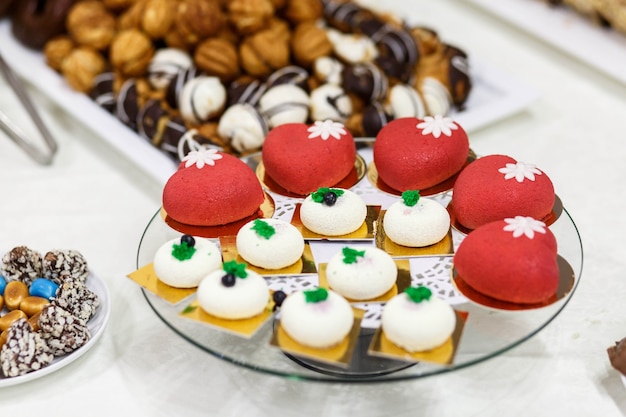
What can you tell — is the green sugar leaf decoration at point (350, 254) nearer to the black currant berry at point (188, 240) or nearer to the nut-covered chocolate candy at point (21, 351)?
the black currant berry at point (188, 240)

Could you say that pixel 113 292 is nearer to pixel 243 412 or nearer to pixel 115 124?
pixel 243 412

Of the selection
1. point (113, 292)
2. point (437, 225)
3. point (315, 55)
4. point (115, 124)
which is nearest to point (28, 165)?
point (115, 124)

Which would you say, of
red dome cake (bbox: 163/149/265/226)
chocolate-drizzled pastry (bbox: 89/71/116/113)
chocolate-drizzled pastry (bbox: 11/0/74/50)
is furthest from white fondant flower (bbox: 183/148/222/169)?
chocolate-drizzled pastry (bbox: 11/0/74/50)

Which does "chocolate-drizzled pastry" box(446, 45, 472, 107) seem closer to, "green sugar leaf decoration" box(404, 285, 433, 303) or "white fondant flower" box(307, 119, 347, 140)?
"white fondant flower" box(307, 119, 347, 140)

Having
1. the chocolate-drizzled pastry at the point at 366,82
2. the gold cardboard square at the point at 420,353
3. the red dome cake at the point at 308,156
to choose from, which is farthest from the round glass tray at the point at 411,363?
the chocolate-drizzled pastry at the point at 366,82

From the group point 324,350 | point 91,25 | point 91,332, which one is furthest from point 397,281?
point 91,25

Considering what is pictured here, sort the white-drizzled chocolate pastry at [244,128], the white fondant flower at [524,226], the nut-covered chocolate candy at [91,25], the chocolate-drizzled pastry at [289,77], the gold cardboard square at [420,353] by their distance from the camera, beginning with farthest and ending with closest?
the nut-covered chocolate candy at [91,25] < the chocolate-drizzled pastry at [289,77] < the white-drizzled chocolate pastry at [244,128] < the white fondant flower at [524,226] < the gold cardboard square at [420,353]
